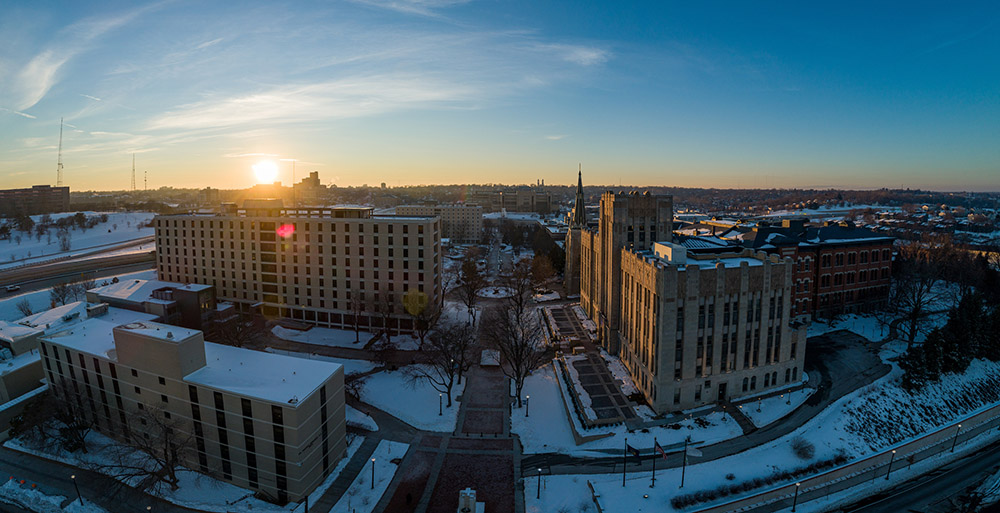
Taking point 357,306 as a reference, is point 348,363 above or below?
below

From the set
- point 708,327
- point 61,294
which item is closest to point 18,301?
point 61,294

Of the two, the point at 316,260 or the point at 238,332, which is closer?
the point at 238,332

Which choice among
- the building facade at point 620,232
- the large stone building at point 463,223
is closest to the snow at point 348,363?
the building facade at point 620,232

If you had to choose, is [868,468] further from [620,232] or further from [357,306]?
[357,306]

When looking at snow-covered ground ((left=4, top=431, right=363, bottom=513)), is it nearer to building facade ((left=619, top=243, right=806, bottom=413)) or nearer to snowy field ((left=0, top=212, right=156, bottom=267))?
building facade ((left=619, top=243, right=806, bottom=413))

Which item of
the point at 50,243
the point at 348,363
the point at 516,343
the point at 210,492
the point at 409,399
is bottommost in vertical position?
the point at 210,492

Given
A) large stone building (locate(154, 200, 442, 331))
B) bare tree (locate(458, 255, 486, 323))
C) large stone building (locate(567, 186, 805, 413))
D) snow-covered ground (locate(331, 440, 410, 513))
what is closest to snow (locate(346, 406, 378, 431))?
snow-covered ground (locate(331, 440, 410, 513))
